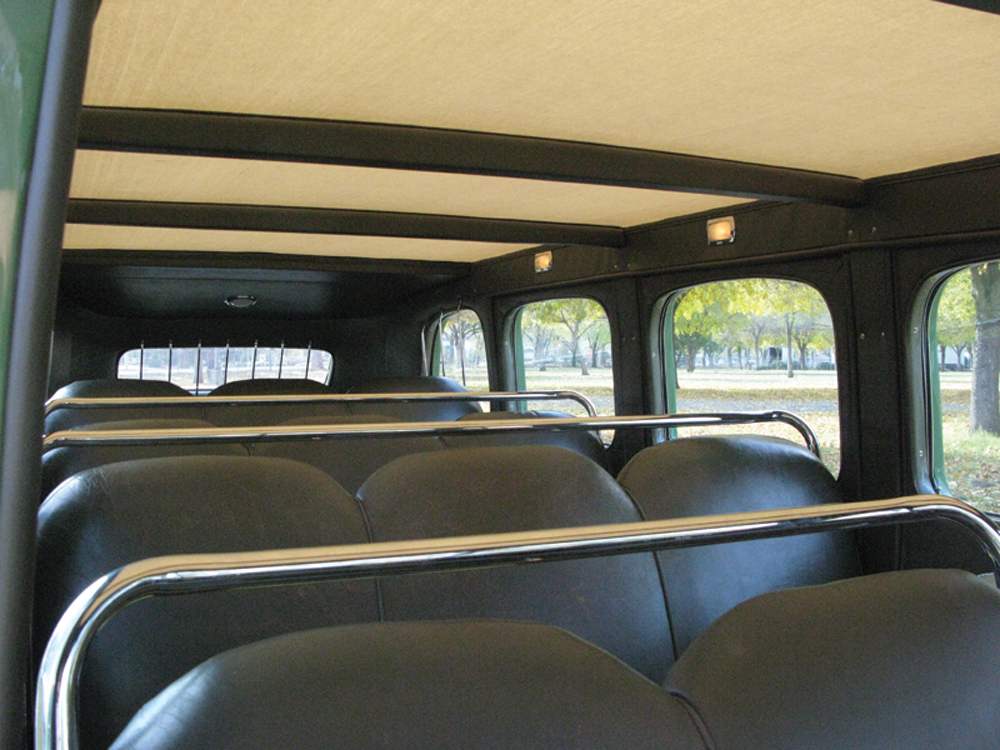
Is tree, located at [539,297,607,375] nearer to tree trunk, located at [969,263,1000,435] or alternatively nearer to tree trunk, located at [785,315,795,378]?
tree trunk, located at [785,315,795,378]

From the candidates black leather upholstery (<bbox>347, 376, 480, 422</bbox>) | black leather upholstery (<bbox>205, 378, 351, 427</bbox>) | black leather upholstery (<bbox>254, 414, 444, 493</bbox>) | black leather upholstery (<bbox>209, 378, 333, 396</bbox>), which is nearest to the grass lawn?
black leather upholstery (<bbox>347, 376, 480, 422</bbox>)

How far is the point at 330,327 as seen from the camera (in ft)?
27.6

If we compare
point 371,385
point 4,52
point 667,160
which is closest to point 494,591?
point 4,52

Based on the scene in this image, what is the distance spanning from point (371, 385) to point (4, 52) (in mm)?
5985

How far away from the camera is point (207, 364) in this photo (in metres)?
8.06

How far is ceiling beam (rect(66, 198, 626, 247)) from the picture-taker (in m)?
4.35

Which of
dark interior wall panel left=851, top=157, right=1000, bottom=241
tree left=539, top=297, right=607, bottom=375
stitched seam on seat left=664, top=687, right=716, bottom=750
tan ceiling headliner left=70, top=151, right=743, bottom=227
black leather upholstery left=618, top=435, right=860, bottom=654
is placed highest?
tan ceiling headliner left=70, top=151, right=743, bottom=227

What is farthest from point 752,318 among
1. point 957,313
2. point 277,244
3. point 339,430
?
point 277,244

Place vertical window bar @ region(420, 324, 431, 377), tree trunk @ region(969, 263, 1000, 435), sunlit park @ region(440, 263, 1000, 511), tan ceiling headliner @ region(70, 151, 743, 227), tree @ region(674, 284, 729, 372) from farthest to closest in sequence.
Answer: vertical window bar @ region(420, 324, 431, 377) → tree @ region(674, 284, 729, 372) → tan ceiling headliner @ region(70, 151, 743, 227) → sunlit park @ region(440, 263, 1000, 511) → tree trunk @ region(969, 263, 1000, 435)

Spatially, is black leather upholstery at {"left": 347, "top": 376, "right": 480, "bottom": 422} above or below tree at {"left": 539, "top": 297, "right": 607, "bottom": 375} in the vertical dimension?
below

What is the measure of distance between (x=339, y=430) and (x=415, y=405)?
3272 mm

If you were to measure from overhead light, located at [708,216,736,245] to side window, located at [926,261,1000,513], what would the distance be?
40.6 inches

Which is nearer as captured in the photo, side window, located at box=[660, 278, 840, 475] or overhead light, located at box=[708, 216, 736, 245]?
side window, located at box=[660, 278, 840, 475]

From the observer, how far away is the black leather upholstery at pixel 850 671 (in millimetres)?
806
